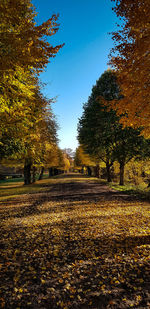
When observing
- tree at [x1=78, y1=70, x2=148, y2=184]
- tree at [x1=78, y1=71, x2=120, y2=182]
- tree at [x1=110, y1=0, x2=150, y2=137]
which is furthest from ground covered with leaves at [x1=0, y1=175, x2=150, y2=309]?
tree at [x1=78, y1=71, x2=120, y2=182]

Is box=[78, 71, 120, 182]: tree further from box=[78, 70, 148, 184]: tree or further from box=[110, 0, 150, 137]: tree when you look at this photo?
box=[110, 0, 150, 137]: tree

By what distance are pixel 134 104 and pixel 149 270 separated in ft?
22.5

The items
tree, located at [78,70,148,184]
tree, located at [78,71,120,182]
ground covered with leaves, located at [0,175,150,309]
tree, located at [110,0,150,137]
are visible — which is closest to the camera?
ground covered with leaves, located at [0,175,150,309]

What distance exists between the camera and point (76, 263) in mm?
3863

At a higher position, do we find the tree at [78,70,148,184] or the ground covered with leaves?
the tree at [78,70,148,184]

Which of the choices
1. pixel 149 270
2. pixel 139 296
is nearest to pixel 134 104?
pixel 149 270

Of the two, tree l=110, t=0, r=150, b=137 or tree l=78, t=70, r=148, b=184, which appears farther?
tree l=78, t=70, r=148, b=184

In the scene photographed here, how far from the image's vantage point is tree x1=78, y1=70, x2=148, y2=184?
17.3m

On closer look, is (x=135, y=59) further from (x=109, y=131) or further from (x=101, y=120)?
(x=101, y=120)

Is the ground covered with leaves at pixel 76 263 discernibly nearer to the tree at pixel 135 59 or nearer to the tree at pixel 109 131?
the tree at pixel 135 59

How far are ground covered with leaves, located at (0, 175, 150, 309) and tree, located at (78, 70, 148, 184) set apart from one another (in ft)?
38.3

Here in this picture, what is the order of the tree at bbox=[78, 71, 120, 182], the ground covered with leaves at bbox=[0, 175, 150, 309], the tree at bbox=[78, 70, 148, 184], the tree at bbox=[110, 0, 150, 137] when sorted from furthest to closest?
1. the tree at bbox=[78, 71, 120, 182]
2. the tree at bbox=[78, 70, 148, 184]
3. the tree at bbox=[110, 0, 150, 137]
4. the ground covered with leaves at bbox=[0, 175, 150, 309]

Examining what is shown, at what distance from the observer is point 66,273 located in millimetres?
3486

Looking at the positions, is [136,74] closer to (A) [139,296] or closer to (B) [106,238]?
(B) [106,238]
